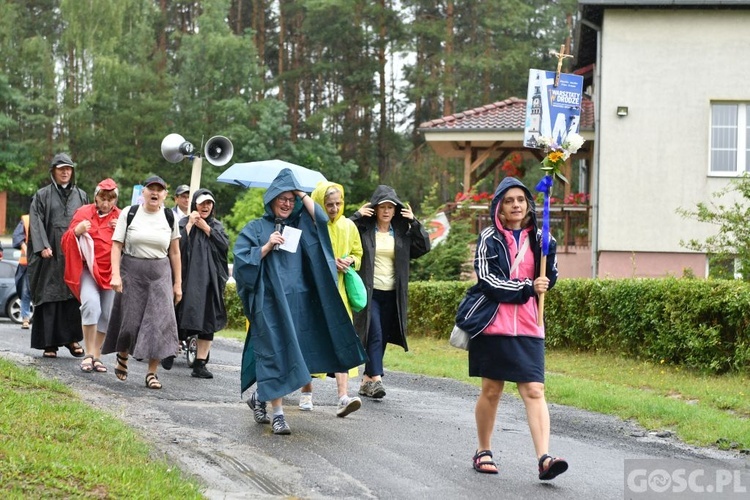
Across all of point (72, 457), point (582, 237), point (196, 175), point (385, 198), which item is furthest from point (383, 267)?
point (582, 237)

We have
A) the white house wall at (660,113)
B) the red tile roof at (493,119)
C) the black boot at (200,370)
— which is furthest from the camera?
the red tile roof at (493,119)

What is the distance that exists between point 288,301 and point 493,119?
851 inches

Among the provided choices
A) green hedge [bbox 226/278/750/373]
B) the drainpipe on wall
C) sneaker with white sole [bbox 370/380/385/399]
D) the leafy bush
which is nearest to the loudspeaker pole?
sneaker with white sole [bbox 370/380/385/399]

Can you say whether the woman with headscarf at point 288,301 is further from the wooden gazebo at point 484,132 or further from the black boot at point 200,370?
the wooden gazebo at point 484,132

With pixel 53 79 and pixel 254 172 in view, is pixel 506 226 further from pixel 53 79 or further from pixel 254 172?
pixel 53 79

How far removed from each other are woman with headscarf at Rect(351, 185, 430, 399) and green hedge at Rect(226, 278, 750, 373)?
14.0ft

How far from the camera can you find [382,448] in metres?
8.08

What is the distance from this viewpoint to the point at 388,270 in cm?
1106

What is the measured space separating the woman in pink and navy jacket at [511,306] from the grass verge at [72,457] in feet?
6.38

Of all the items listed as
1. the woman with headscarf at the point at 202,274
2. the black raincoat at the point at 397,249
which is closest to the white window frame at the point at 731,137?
the woman with headscarf at the point at 202,274

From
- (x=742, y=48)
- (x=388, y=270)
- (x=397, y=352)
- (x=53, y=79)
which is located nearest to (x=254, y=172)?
(x=397, y=352)

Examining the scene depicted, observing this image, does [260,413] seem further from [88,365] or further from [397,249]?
[88,365]

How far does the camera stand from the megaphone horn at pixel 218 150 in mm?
15844

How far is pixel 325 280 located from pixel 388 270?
7.21 feet
